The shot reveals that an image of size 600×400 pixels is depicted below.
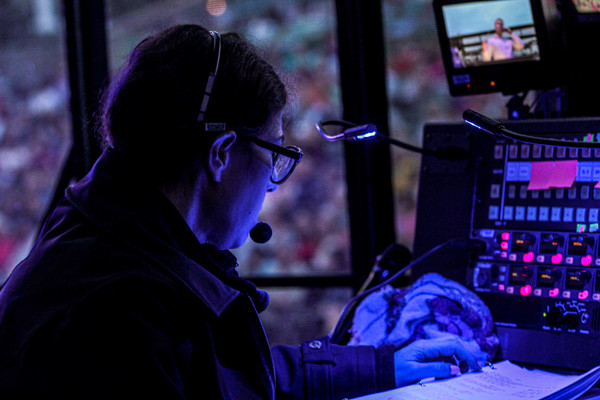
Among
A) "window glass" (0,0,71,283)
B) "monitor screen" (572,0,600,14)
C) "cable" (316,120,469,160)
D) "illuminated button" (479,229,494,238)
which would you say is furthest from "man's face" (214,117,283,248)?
"window glass" (0,0,71,283)

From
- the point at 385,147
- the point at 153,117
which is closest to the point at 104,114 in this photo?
the point at 153,117

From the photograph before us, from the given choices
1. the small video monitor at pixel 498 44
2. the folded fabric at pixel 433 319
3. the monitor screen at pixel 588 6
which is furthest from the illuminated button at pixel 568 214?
the monitor screen at pixel 588 6

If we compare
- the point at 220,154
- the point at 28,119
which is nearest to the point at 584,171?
the point at 220,154

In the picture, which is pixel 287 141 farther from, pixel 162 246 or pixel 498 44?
pixel 162 246

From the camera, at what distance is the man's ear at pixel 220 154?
3.00 feet

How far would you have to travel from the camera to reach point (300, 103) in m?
2.25

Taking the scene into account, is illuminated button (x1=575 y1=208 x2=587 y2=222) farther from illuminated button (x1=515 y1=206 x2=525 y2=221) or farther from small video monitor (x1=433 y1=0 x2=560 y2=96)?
small video monitor (x1=433 y1=0 x2=560 y2=96)

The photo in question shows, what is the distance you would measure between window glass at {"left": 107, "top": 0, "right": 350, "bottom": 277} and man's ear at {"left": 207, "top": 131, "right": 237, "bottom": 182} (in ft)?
4.40

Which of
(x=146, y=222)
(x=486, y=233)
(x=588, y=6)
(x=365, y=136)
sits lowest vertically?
(x=486, y=233)

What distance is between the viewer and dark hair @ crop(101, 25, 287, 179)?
89 centimetres

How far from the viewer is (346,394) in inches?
46.1

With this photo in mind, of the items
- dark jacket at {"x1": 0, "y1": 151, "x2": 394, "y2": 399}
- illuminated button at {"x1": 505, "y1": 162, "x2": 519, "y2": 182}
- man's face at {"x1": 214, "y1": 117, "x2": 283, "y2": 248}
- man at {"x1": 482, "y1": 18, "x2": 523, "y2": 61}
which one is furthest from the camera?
man at {"x1": 482, "y1": 18, "x2": 523, "y2": 61}

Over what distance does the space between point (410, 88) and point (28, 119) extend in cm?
142

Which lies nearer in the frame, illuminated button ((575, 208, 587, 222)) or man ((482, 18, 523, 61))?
illuminated button ((575, 208, 587, 222))
